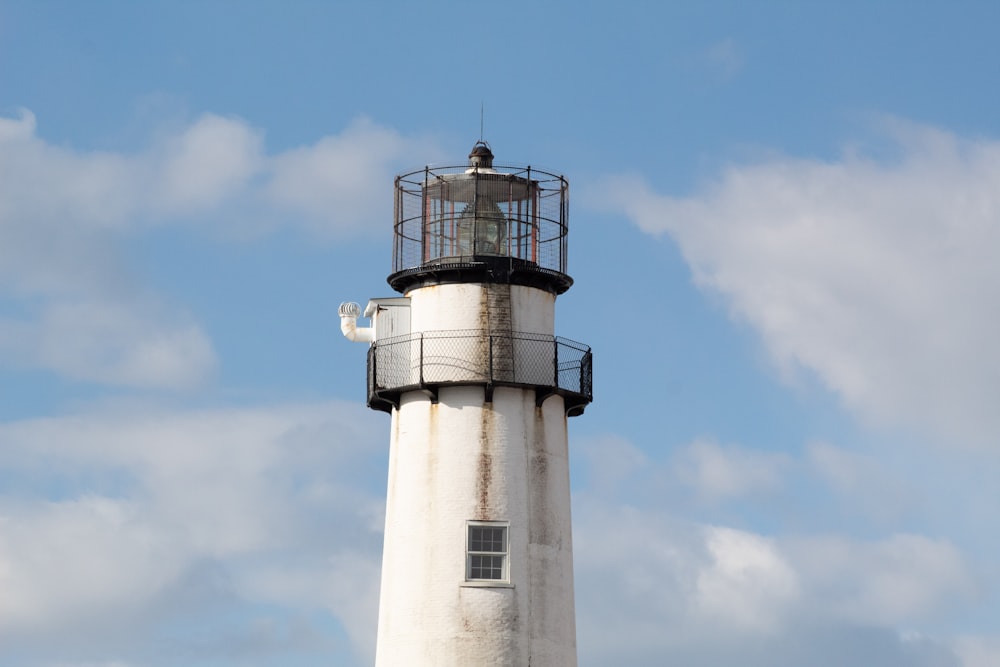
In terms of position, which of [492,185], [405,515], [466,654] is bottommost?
[466,654]

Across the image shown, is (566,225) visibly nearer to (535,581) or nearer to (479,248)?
(479,248)

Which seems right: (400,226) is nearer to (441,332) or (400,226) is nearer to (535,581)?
(441,332)

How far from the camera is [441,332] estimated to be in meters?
52.1

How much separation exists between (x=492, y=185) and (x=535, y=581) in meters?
9.20

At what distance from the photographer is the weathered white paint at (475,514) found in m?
50.3

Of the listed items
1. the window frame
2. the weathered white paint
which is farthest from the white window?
the weathered white paint

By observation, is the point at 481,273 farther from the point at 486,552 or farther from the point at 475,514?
the point at 486,552

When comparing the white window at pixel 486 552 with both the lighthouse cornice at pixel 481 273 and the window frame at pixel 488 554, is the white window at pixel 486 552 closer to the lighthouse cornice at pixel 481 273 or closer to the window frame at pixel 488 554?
the window frame at pixel 488 554

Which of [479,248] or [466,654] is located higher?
[479,248]

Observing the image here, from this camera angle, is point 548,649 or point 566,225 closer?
point 548,649

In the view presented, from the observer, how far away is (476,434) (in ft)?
168

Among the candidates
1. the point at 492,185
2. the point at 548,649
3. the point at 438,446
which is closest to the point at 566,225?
the point at 492,185

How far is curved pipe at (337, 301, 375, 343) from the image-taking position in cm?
5391

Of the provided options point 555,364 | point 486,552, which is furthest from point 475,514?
point 555,364
